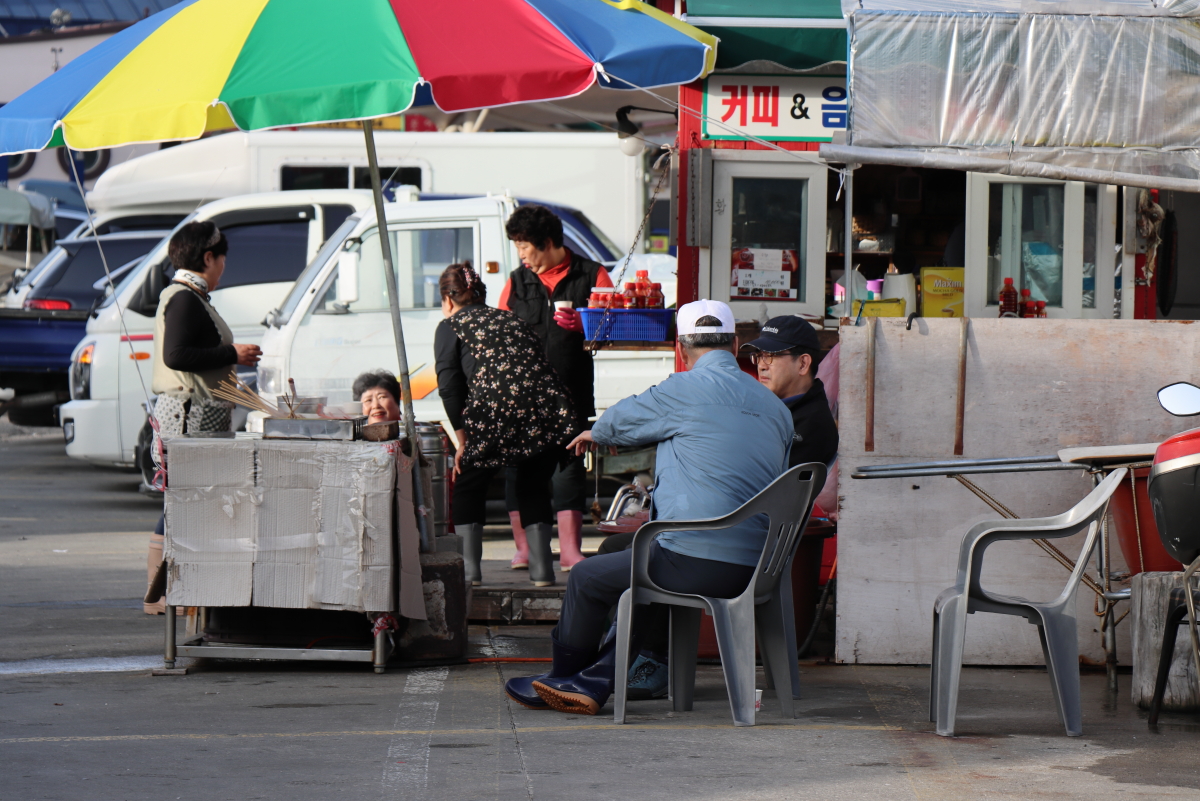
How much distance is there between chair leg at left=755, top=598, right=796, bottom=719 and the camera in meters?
5.36

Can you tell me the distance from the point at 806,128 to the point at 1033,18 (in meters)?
1.67

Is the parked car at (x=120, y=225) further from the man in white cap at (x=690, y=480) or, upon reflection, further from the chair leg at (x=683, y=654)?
the chair leg at (x=683, y=654)

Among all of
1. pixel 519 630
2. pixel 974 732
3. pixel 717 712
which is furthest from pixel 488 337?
pixel 974 732

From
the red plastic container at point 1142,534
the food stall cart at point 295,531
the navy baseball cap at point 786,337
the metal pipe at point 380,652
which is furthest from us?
the navy baseball cap at point 786,337

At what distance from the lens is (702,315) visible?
214 inches

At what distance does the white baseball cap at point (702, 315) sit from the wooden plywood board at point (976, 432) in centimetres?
101

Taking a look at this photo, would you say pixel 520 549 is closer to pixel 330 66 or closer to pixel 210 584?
pixel 210 584

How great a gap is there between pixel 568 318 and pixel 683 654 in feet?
8.81

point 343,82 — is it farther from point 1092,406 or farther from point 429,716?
point 1092,406

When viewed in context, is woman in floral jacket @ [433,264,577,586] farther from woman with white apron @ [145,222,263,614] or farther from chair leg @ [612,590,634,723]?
chair leg @ [612,590,634,723]

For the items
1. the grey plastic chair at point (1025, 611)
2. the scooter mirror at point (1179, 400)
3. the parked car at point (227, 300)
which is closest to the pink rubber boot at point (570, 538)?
the grey plastic chair at point (1025, 611)

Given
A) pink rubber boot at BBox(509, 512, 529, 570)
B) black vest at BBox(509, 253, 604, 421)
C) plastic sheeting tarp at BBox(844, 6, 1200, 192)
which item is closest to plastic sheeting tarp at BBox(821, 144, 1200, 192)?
plastic sheeting tarp at BBox(844, 6, 1200, 192)

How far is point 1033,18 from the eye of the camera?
6.47 metres

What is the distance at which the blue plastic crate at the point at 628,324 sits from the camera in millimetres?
7523
